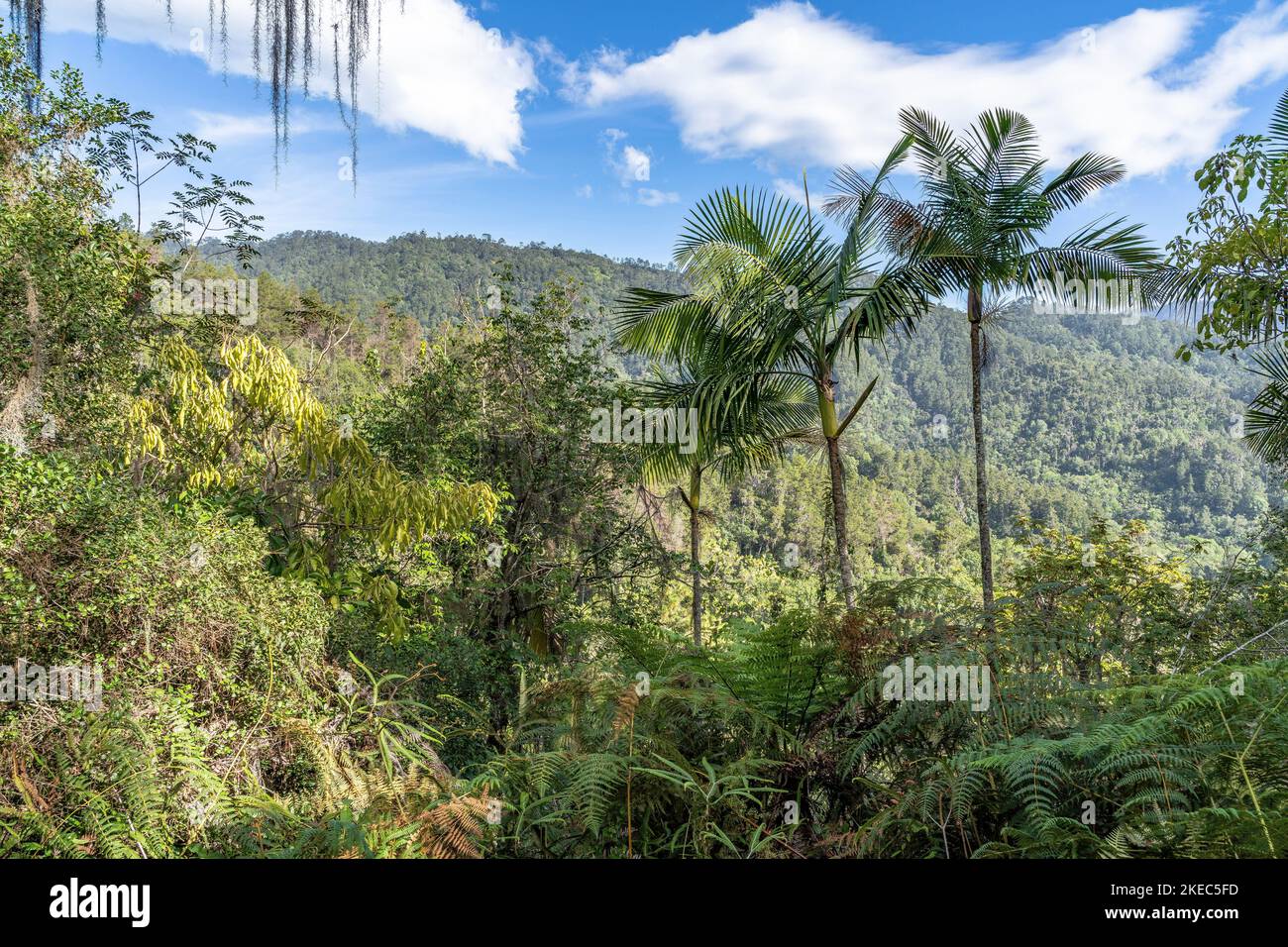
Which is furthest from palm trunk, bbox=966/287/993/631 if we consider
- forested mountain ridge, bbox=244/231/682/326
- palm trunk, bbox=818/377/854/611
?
forested mountain ridge, bbox=244/231/682/326

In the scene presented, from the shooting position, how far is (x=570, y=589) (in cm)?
904

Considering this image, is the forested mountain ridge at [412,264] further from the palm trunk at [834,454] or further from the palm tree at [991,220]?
the palm trunk at [834,454]

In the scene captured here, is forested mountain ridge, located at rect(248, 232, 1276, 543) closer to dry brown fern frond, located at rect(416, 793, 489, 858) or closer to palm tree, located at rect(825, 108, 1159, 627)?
palm tree, located at rect(825, 108, 1159, 627)

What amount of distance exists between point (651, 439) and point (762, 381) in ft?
5.16

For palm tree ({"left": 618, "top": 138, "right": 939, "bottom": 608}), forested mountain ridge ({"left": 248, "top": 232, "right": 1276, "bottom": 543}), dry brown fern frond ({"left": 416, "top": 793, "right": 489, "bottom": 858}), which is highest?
forested mountain ridge ({"left": 248, "top": 232, "right": 1276, "bottom": 543})

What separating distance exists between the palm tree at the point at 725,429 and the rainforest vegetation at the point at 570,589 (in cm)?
7

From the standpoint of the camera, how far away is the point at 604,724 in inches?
117

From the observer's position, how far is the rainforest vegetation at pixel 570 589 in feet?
7.84

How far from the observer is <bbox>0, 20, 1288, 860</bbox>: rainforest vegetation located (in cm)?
239

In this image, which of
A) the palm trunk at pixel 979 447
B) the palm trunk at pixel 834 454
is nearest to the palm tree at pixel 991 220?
the palm trunk at pixel 979 447

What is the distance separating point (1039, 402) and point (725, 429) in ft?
237

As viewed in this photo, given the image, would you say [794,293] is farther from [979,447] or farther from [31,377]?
[31,377]

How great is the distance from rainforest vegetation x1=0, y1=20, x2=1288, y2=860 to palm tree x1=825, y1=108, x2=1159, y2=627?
50 millimetres
